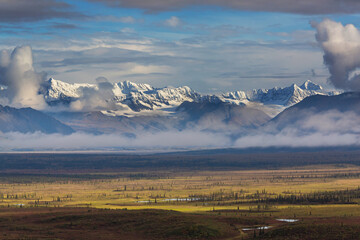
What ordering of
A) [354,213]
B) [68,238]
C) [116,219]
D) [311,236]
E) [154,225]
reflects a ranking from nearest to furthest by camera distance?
[311,236] < [68,238] < [154,225] < [116,219] < [354,213]

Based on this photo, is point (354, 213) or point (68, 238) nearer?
point (68, 238)

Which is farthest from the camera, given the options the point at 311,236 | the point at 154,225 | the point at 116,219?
the point at 116,219

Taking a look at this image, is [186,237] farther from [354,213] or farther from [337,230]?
[354,213]

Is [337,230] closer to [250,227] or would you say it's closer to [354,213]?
[250,227]

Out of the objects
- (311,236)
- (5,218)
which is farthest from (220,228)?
(5,218)

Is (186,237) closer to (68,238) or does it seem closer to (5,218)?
(68,238)

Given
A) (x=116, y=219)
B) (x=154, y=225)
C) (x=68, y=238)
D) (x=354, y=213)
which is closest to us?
(x=68, y=238)

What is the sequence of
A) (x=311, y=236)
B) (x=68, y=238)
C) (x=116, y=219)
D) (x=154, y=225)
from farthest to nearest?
(x=116, y=219) → (x=154, y=225) → (x=68, y=238) → (x=311, y=236)

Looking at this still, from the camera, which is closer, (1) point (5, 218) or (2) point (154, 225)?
(2) point (154, 225)

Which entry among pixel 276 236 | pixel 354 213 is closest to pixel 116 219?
pixel 276 236
